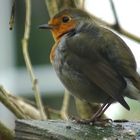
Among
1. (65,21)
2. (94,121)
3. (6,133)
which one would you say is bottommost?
(94,121)

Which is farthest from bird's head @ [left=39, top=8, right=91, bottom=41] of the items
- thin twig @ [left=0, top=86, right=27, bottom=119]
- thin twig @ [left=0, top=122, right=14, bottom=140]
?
thin twig @ [left=0, top=122, right=14, bottom=140]

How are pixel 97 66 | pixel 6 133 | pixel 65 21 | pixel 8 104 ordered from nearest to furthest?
pixel 6 133 → pixel 8 104 → pixel 97 66 → pixel 65 21

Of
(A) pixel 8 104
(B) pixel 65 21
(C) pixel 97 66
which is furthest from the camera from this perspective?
(B) pixel 65 21

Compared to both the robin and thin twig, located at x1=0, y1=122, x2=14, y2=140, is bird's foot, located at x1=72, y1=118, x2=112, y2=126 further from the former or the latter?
thin twig, located at x1=0, y1=122, x2=14, y2=140

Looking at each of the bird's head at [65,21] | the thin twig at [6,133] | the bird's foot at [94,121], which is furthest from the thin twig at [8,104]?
the bird's head at [65,21]

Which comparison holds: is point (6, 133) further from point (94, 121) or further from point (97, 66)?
point (97, 66)

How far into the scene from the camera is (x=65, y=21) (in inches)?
224

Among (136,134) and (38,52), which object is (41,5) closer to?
(38,52)

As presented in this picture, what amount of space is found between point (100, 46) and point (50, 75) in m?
8.50

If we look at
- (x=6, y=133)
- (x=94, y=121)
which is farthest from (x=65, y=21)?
(x=6, y=133)

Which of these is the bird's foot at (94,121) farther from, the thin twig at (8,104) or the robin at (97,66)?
the thin twig at (8,104)

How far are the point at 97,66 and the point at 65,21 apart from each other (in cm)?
89

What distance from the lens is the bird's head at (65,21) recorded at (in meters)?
5.56

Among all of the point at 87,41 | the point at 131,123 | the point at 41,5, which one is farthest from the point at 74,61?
the point at 41,5
